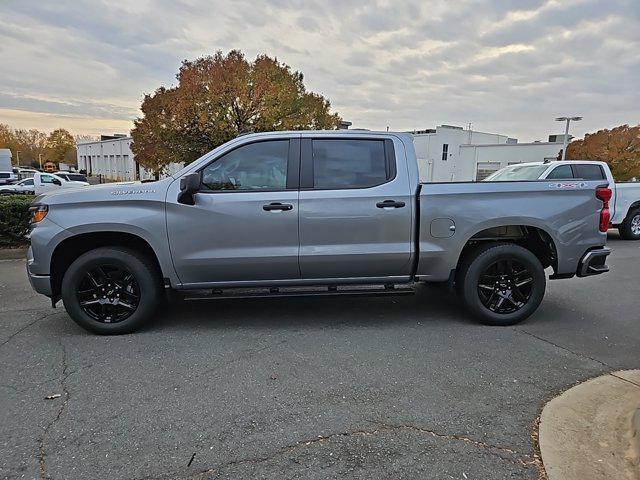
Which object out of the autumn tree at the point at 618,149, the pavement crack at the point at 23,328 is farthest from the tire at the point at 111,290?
the autumn tree at the point at 618,149

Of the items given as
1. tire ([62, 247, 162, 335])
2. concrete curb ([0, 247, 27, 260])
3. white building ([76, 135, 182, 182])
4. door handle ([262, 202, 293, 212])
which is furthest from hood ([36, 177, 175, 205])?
white building ([76, 135, 182, 182])

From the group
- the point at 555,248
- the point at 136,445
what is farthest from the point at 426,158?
the point at 136,445

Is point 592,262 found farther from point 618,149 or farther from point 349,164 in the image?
point 618,149

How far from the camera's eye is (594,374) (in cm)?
370

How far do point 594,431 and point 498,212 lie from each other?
230 cm

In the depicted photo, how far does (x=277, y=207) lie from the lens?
433cm

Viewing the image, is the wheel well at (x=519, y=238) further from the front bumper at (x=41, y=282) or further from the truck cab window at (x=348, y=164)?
the front bumper at (x=41, y=282)

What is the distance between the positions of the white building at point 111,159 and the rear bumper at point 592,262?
165 feet

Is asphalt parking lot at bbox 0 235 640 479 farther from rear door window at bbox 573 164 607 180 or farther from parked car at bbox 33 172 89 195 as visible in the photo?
parked car at bbox 33 172 89 195

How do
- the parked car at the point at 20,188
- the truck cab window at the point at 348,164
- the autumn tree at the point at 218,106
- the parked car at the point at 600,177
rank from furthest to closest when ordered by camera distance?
the parked car at the point at 20,188, the autumn tree at the point at 218,106, the parked car at the point at 600,177, the truck cab window at the point at 348,164

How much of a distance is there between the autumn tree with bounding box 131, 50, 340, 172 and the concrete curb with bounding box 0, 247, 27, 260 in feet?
32.1

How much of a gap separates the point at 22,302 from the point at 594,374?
257 inches

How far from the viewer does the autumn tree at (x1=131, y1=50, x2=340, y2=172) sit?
1742 centimetres

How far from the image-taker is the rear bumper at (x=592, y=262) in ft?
15.5
